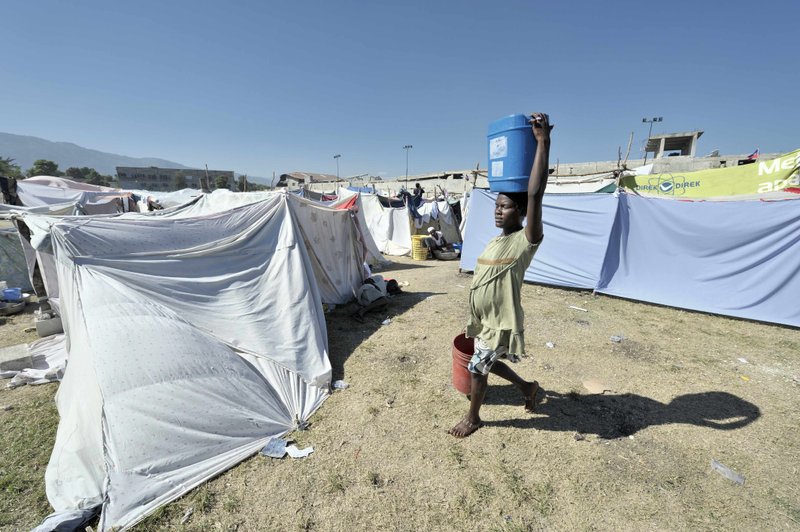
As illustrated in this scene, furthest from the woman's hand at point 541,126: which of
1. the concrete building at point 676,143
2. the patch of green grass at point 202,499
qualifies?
the concrete building at point 676,143

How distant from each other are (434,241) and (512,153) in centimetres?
941

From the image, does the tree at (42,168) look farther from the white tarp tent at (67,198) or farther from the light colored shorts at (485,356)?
the light colored shorts at (485,356)

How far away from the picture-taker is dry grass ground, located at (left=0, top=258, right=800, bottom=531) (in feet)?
6.88

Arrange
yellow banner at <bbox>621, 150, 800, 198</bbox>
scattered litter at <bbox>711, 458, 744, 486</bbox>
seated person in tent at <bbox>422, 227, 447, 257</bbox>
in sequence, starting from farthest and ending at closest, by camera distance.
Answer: seated person in tent at <bbox>422, 227, 447, 257</bbox> < yellow banner at <bbox>621, 150, 800, 198</bbox> < scattered litter at <bbox>711, 458, 744, 486</bbox>

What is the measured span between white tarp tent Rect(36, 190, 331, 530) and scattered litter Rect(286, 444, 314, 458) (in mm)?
258

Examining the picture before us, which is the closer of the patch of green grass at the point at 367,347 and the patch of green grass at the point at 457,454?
the patch of green grass at the point at 457,454

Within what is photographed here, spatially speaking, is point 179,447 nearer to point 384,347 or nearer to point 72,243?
point 72,243

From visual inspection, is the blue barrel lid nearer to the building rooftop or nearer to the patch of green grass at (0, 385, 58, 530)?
the patch of green grass at (0, 385, 58, 530)

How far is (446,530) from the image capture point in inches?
79.3

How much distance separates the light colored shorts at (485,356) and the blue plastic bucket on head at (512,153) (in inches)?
48.6

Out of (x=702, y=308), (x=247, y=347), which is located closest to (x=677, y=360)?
(x=702, y=308)

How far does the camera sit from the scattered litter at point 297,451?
258 cm

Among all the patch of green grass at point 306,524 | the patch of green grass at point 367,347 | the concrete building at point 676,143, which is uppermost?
the concrete building at point 676,143

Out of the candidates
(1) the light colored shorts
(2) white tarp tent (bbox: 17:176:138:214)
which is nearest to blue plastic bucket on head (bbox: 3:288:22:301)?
(2) white tarp tent (bbox: 17:176:138:214)
